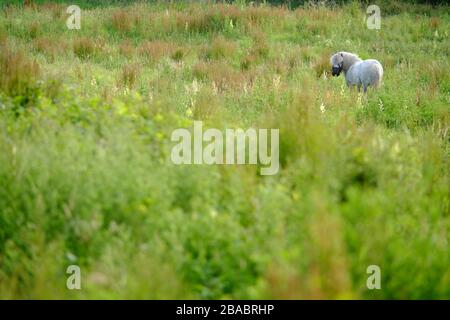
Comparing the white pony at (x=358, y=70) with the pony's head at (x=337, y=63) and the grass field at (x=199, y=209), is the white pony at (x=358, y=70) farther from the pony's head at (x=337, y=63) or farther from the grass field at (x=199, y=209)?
the grass field at (x=199, y=209)

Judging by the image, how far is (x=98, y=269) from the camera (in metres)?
3.30

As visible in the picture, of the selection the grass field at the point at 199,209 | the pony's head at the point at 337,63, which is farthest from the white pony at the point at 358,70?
the grass field at the point at 199,209

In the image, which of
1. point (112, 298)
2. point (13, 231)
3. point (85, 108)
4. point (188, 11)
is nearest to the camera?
point (112, 298)

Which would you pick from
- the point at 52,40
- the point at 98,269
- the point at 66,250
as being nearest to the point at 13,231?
the point at 66,250

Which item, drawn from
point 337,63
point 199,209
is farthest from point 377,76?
point 199,209

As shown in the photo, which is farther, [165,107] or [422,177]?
[165,107]

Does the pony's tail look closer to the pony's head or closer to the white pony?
the white pony

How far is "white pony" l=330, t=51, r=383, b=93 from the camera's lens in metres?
9.95

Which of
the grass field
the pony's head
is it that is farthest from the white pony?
the grass field

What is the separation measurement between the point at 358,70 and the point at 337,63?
1.59ft

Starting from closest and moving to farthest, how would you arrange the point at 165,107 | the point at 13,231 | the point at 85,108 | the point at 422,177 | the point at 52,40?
the point at 13,231
the point at 422,177
the point at 85,108
the point at 165,107
the point at 52,40

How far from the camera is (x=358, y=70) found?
399 inches

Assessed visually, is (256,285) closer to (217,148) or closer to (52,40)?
(217,148)

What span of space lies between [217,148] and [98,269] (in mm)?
1624
